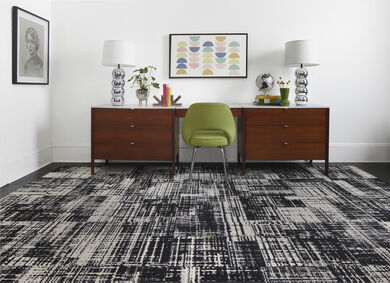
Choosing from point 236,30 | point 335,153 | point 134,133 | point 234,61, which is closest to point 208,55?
point 234,61

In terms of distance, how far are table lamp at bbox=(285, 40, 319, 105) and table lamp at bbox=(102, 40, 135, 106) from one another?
5.40 feet

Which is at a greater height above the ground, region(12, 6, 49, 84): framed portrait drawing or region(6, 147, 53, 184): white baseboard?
region(12, 6, 49, 84): framed portrait drawing

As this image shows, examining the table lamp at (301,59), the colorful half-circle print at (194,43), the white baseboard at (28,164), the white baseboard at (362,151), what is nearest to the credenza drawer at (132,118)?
the white baseboard at (28,164)

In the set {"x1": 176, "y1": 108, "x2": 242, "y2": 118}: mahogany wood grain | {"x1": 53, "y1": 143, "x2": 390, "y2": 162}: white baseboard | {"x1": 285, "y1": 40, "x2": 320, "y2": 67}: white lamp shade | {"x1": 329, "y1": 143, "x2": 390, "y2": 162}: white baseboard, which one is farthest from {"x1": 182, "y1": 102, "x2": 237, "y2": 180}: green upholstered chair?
{"x1": 329, "y1": 143, "x2": 390, "y2": 162}: white baseboard

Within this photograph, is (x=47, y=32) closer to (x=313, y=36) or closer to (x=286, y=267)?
(x=313, y=36)

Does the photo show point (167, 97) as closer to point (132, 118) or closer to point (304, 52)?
point (132, 118)

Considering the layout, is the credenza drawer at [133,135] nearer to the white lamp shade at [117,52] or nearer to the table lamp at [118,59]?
the table lamp at [118,59]

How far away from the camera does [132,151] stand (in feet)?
13.6

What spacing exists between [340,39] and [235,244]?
3.24 metres

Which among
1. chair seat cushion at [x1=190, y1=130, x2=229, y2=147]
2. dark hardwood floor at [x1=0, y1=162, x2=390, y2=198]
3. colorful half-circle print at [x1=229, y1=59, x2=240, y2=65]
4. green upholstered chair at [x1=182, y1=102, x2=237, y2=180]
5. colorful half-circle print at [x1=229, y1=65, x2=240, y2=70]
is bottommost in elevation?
dark hardwood floor at [x1=0, y1=162, x2=390, y2=198]

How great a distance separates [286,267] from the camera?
1.98m

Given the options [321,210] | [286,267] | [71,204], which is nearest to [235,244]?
[286,267]

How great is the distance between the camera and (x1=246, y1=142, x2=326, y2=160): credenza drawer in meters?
4.11

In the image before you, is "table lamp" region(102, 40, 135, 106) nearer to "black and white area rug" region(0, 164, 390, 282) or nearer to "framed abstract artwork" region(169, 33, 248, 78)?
"framed abstract artwork" region(169, 33, 248, 78)
